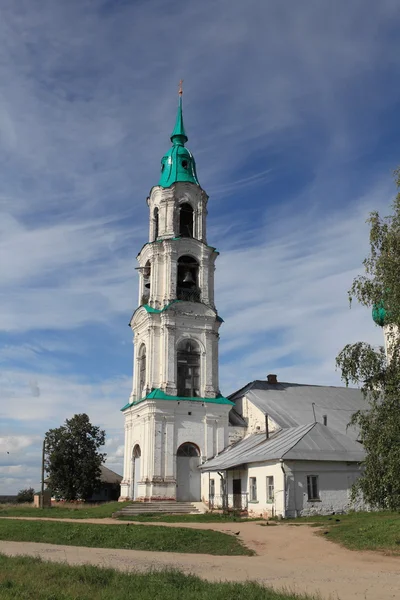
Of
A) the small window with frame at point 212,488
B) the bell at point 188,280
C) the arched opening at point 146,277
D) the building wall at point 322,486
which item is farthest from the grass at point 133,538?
the arched opening at point 146,277

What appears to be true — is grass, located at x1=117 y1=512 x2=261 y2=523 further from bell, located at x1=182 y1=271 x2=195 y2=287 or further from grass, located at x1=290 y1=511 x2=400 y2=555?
bell, located at x1=182 y1=271 x2=195 y2=287

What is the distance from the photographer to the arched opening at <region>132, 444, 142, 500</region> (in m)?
34.8

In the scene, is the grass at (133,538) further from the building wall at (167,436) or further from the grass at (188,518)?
the building wall at (167,436)

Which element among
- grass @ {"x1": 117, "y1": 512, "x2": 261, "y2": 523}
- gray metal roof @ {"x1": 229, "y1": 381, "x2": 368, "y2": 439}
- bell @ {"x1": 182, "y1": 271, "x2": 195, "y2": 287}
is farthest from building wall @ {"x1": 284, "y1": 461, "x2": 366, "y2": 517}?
bell @ {"x1": 182, "y1": 271, "x2": 195, "y2": 287}

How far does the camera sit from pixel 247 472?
28.4 metres

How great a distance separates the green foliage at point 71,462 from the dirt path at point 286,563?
953 inches

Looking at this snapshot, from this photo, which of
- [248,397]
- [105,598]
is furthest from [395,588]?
[248,397]

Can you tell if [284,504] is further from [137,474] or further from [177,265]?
[177,265]

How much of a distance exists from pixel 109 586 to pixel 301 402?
28.1m

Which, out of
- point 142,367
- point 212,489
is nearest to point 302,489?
point 212,489

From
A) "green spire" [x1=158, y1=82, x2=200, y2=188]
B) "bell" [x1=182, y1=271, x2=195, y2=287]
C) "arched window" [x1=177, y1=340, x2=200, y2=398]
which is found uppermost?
"green spire" [x1=158, y1=82, x2=200, y2=188]

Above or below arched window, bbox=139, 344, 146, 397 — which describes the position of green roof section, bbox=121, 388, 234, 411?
below

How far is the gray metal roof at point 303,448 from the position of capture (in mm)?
25656

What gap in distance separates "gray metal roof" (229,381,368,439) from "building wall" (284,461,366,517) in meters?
5.10
